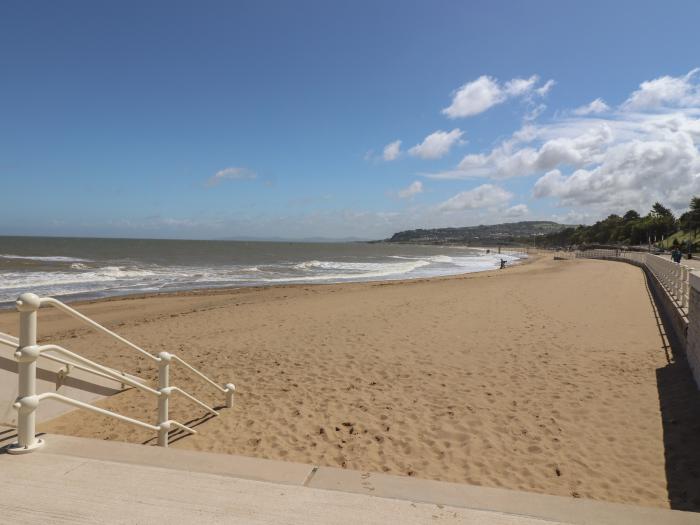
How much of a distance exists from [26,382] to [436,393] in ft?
16.0

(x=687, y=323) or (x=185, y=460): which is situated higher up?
(x=687, y=323)

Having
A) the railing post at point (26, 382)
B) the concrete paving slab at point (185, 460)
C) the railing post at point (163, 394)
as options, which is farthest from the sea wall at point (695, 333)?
the railing post at point (26, 382)

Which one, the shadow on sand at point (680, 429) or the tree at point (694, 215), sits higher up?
the tree at point (694, 215)

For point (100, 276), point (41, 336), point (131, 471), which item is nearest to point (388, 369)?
point (131, 471)

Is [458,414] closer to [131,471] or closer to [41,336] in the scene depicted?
[131,471]

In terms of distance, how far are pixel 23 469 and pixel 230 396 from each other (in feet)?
11.1

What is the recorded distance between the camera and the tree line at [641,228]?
245 feet

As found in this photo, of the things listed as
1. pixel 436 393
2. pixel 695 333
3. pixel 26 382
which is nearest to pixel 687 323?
pixel 695 333

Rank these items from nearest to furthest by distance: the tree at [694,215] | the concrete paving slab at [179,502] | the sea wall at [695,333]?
1. the concrete paving slab at [179,502]
2. the sea wall at [695,333]
3. the tree at [694,215]

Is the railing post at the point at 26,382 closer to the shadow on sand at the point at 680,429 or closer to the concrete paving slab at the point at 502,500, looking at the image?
the concrete paving slab at the point at 502,500

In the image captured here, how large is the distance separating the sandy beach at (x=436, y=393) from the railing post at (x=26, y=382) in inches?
82.4

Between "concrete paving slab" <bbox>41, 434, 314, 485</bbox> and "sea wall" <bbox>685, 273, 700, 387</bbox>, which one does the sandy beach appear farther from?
"concrete paving slab" <bbox>41, 434, 314, 485</bbox>

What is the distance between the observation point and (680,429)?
4.94 meters

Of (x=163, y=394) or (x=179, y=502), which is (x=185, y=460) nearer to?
(x=179, y=502)
